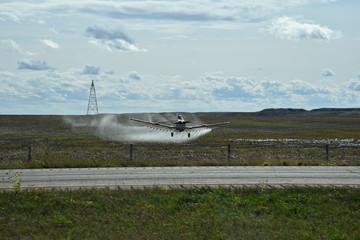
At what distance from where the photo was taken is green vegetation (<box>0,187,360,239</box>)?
41.1ft

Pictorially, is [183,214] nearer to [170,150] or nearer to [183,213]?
[183,213]

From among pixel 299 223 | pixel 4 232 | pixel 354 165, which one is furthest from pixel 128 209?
pixel 354 165

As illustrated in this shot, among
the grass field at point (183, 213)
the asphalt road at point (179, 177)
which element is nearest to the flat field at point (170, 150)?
the asphalt road at point (179, 177)

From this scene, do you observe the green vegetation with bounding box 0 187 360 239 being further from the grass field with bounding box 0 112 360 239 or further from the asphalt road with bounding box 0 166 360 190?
the asphalt road with bounding box 0 166 360 190

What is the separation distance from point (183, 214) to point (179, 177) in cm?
886

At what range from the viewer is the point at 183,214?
14656 mm

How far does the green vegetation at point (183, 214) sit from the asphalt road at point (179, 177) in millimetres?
2554

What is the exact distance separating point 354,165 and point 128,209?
66.6 ft

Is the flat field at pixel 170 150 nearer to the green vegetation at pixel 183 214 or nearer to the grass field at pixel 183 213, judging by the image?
the grass field at pixel 183 213

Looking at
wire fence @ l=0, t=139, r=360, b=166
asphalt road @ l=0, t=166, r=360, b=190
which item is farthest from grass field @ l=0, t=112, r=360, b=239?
wire fence @ l=0, t=139, r=360, b=166

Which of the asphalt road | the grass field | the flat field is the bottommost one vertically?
the flat field

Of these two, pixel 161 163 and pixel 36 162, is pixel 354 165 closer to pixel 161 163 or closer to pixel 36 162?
pixel 161 163

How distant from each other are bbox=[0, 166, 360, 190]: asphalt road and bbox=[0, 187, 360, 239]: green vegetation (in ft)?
8.38

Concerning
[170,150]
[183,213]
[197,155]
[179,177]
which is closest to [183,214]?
[183,213]
